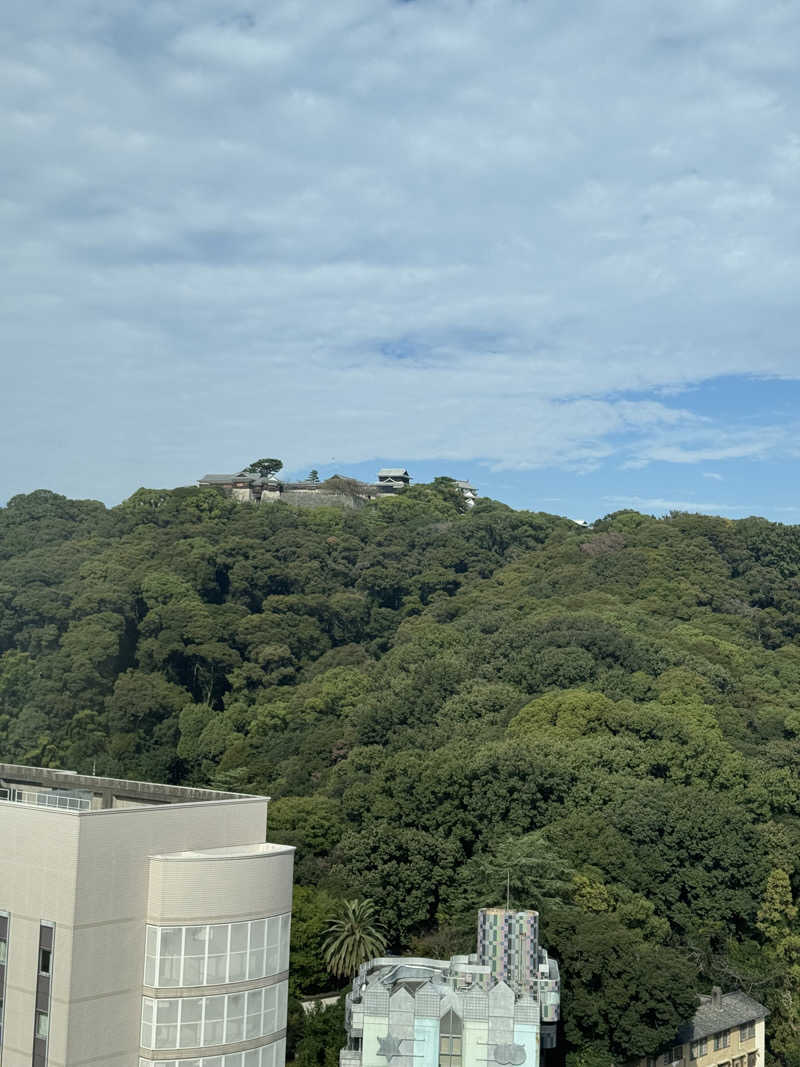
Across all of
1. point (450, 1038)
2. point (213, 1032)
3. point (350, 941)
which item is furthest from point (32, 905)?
point (350, 941)

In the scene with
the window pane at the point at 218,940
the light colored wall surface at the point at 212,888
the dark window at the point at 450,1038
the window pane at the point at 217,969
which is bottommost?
the dark window at the point at 450,1038

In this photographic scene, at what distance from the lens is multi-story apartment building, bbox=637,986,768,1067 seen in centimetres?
3531

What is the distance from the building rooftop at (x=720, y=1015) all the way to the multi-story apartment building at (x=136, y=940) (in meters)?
18.0

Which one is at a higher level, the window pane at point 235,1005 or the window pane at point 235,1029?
the window pane at point 235,1005

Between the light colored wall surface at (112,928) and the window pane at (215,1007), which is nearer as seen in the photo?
the light colored wall surface at (112,928)

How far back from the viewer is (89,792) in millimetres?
26406

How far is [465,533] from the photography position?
100 m

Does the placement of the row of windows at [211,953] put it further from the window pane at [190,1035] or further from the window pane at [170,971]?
the window pane at [190,1035]

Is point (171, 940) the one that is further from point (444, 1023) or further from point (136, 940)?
point (444, 1023)

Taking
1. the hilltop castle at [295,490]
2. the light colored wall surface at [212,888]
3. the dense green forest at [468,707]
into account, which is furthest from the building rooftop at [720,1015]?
the hilltop castle at [295,490]

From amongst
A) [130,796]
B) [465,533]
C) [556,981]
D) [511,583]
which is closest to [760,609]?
[511,583]

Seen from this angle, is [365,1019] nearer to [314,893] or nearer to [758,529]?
[314,893]

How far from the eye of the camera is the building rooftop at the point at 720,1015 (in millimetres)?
35409

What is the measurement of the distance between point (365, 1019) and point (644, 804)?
1828 centimetres
